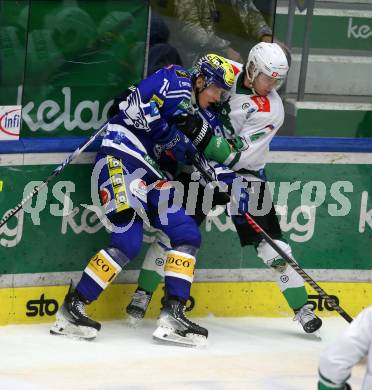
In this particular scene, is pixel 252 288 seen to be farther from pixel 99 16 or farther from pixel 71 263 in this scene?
pixel 99 16

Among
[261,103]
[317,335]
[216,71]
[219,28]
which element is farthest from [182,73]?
[317,335]

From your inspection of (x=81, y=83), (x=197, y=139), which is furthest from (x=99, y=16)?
(x=197, y=139)

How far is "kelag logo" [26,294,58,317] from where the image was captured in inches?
247

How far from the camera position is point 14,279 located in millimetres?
6223

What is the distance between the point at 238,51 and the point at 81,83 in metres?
0.89

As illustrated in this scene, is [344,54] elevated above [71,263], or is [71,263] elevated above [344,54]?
[344,54]

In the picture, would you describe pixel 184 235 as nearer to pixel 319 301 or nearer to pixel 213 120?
pixel 213 120

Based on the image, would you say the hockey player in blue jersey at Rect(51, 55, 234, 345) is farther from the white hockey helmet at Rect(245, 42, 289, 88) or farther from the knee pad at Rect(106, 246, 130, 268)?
the white hockey helmet at Rect(245, 42, 289, 88)

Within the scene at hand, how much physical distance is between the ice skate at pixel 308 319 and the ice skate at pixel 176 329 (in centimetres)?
59

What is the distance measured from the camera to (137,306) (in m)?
6.39

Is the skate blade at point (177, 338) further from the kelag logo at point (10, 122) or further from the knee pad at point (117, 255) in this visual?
the kelag logo at point (10, 122)

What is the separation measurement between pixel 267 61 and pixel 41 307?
1.60 m

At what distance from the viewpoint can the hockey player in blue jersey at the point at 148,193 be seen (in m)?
6.10

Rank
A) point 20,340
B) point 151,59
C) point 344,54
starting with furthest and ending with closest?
point 344,54, point 151,59, point 20,340
